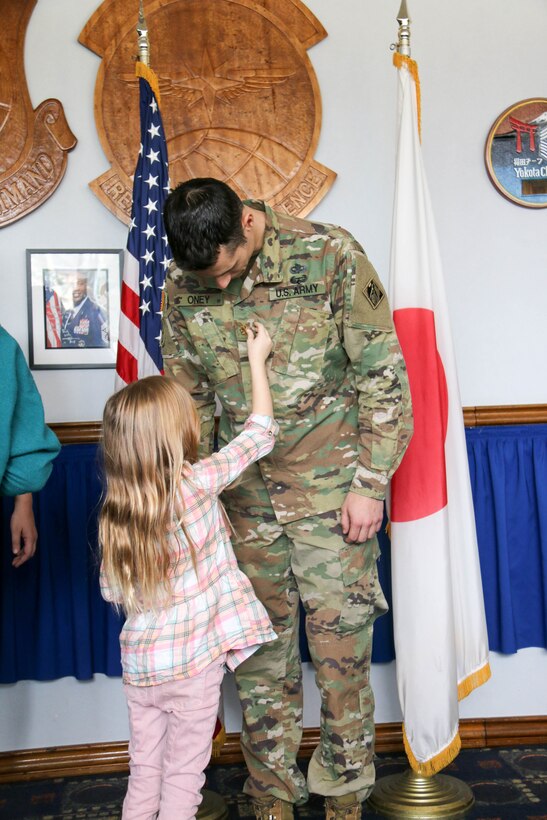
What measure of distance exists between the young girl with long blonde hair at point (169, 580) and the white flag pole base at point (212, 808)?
0.60m

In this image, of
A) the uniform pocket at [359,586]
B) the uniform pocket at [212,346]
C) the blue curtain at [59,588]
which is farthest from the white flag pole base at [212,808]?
the uniform pocket at [212,346]

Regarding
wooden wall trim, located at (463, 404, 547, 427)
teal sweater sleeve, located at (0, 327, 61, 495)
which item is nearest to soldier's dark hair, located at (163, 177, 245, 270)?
teal sweater sleeve, located at (0, 327, 61, 495)

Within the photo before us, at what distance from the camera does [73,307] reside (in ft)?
9.70

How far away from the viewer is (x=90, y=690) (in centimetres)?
298

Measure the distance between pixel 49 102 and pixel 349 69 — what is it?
97cm

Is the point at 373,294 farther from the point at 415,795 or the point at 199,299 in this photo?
Result: the point at 415,795

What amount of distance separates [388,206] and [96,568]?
1493 millimetres

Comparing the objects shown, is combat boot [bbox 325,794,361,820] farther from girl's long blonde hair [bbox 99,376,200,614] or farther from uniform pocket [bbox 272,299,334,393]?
uniform pocket [bbox 272,299,334,393]

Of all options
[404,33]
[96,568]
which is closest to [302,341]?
[404,33]

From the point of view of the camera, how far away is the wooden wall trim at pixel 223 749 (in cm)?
292

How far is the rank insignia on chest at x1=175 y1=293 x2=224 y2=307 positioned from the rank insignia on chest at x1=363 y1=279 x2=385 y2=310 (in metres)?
0.36

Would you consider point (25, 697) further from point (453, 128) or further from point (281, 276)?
point (453, 128)

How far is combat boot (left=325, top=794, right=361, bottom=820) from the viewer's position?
2260 millimetres

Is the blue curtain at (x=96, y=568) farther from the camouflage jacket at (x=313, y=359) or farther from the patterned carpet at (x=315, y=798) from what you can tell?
the camouflage jacket at (x=313, y=359)
